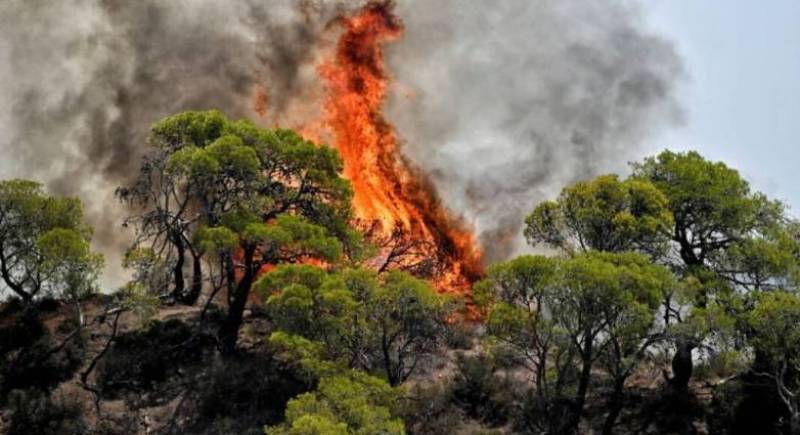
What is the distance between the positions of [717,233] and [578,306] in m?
10.5

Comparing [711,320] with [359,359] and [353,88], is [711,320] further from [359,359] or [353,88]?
[353,88]

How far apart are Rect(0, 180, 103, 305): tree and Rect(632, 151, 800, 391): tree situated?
25752mm

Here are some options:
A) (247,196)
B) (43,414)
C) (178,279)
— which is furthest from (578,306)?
(178,279)

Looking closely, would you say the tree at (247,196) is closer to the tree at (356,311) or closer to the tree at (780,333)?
the tree at (356,311)

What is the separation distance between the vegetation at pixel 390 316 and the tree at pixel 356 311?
0.09 metres

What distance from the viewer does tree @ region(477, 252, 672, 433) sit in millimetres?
38938

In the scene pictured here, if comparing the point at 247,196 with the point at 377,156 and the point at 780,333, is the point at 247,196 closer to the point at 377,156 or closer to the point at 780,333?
the point at 377,156

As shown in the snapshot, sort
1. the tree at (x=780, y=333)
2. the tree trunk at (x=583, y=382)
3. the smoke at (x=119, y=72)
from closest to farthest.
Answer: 1. the tree at (x=780, y=333)
2. the tree trunk at (x=583, y=382)
3. the smoke at (x=119, y=72)

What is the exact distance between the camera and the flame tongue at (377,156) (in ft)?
202

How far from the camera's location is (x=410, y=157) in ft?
214

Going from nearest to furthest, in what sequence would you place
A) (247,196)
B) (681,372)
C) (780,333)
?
(780,333) < (681,372) < (247,196)

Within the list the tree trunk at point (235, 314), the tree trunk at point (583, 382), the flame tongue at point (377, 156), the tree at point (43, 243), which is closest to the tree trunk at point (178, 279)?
the tree trunk at point (235, 314)

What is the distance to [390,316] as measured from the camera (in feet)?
137

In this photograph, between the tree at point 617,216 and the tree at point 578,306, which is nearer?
the tree at point 578,306
